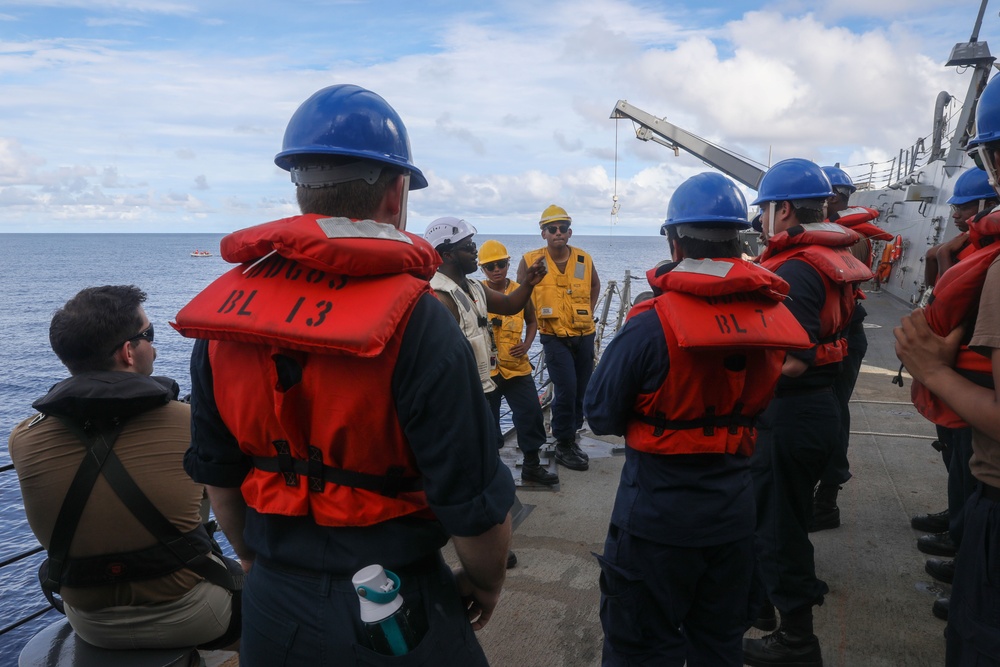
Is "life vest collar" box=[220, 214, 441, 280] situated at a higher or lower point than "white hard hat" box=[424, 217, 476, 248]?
higher

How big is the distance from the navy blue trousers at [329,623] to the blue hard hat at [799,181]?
282 centimetres

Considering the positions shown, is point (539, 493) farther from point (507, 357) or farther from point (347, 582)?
point (347, 582)

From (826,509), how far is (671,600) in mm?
2856

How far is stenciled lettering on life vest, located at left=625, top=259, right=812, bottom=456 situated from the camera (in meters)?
2.32

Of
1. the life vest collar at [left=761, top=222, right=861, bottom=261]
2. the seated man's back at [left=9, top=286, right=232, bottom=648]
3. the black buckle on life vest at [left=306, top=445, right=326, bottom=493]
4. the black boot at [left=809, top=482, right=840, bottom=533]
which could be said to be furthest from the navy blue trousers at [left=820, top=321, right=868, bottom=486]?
the seated man's back at [left=9, top=286, right=232, bottom=648]

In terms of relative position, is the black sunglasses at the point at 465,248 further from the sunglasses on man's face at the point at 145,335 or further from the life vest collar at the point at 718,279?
the life vest collar at the point at 718,279

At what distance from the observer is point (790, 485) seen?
3.26 metres

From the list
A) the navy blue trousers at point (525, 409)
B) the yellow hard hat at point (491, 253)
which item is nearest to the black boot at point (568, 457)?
the navy blue trousers at point (525, 409)

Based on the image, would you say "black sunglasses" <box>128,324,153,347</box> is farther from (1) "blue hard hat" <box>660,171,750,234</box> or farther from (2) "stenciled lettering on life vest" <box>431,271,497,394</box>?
(1) "blue hard hat" <box>660,171,750,234</box>

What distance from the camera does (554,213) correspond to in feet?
20.6

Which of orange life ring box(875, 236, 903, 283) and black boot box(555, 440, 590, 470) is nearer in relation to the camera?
black boot box(555, 440, 590, 470)

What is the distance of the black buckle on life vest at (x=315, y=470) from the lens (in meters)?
1.58

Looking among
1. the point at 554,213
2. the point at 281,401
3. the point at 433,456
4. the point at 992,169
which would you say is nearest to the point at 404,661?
the point at 433,456

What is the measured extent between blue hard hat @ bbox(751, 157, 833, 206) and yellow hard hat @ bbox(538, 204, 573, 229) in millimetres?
2773
